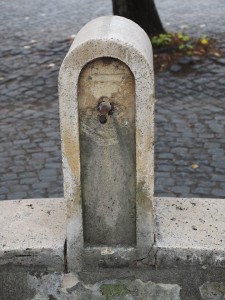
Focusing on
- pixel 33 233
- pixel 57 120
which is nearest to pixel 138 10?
pixel 57 120

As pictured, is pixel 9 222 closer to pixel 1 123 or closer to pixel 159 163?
pixel 159 163

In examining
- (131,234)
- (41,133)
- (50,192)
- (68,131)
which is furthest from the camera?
(41,133)

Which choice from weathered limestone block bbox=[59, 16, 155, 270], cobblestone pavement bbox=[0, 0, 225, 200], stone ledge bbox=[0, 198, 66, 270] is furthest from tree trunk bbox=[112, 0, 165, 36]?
weathered limestone block bbox=[59, 16, 155, 270]

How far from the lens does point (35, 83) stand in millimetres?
8188

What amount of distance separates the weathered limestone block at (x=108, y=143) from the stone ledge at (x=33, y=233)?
12 centimetres

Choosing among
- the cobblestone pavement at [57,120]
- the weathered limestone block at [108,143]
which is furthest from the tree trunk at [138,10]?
the weathered limestone block at [108,143]

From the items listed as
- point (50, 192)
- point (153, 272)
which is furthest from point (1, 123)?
point (153, 272)

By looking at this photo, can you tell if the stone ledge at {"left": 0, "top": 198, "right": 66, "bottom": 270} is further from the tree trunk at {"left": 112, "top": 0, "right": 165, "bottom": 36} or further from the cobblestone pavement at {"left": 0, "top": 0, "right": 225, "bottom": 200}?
the tree trunk at {"left": 112, "top": 0, "right": 165, "bottom": 36}

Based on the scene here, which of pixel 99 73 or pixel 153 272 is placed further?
pixel 153 272

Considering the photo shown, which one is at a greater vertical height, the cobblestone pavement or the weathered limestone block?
the weathered limestone block

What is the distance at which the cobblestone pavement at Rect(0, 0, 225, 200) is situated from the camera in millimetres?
5738

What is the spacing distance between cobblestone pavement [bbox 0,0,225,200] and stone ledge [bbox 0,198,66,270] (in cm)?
171

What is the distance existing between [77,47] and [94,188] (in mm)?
841

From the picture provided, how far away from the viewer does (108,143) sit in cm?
325
